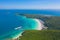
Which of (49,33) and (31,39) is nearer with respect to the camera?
(31,39)

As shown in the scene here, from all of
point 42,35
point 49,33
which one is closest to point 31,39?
point 42,35

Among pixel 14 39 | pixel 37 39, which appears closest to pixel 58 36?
pixel 37 39

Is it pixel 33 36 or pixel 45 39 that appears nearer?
pixel 45 39

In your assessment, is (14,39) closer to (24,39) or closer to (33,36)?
(24,39)

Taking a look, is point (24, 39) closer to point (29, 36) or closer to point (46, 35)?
point (29, 36)

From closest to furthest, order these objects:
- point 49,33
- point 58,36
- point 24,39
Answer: point 24,39
point 58,36
point 49,33

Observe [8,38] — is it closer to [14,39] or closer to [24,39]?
[14,39]

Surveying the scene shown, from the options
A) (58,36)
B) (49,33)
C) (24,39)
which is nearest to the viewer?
(24,39)

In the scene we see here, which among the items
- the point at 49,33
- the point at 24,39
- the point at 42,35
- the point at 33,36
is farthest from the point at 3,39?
the point at 49,33
